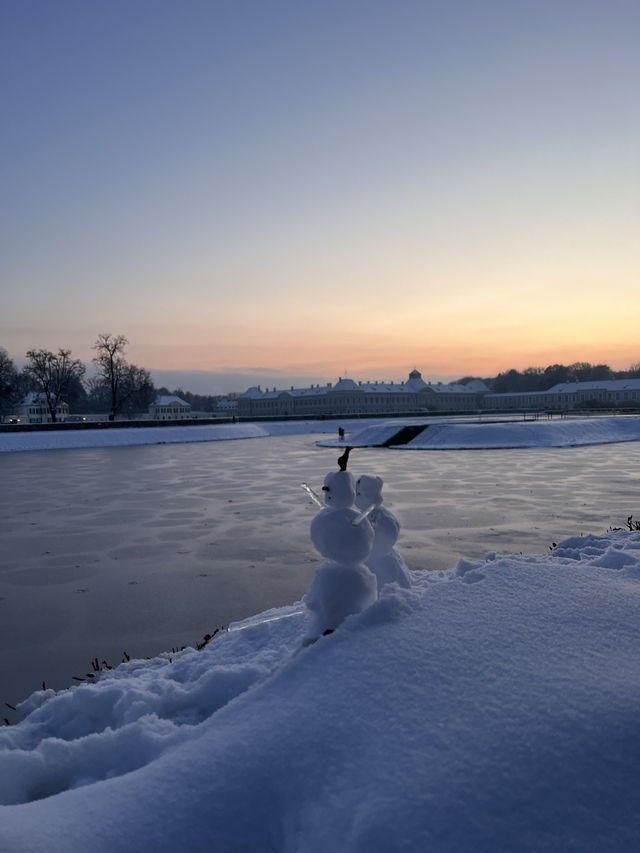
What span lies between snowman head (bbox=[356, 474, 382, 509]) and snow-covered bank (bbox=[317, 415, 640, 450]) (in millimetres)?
29919

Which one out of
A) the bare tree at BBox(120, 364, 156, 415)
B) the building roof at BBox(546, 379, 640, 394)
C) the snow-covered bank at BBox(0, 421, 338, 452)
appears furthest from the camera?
the building roof at BBox(546, 379, 640, 394)

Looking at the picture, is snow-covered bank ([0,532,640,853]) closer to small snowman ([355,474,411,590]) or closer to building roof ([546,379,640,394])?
small snowman ([355,474,411,590])

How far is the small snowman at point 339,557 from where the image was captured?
149 inches

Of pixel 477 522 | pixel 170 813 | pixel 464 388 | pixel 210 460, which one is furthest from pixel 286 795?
pixel 464 388

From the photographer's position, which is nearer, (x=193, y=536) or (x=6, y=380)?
(x=193, y=536)

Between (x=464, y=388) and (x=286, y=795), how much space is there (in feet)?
581

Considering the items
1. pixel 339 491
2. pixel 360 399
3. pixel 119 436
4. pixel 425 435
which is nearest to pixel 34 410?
pixel 360 399

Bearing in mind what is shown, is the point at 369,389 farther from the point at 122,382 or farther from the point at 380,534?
the point at 380,534

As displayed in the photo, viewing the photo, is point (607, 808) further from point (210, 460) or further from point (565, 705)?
point (210, 460)

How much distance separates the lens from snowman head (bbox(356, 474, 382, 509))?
4.52 meters

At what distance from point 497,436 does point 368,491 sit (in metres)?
33.0

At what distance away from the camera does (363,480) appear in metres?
4.56

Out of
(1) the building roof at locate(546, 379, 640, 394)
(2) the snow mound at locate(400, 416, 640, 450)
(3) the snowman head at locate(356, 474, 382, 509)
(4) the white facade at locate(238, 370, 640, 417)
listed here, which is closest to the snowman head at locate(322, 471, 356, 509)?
(3) the snowman head at locate(356, 474, 382, 509)

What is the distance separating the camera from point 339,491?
3842 mm
